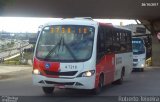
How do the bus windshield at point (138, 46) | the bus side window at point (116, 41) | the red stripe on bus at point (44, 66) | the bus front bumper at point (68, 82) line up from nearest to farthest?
the bus front bumper at point (68, 82), the red stripe on bus at point (44, 66), the bus side window at point (116, 41), the bus windshield at point (138, 46)

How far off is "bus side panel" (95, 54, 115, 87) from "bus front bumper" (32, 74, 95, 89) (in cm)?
59

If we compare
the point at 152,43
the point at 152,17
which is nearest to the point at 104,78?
the point at 152,17

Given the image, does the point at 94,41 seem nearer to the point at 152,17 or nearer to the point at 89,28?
the point at 89,28

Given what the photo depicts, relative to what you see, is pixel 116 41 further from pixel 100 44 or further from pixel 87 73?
pixel 87 73

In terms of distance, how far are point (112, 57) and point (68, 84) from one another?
3883 millimetres

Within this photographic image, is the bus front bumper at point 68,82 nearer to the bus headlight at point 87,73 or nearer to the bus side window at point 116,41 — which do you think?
the bus headlight at point 87,73

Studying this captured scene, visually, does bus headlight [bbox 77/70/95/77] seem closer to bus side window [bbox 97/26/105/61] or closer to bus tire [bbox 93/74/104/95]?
Answer: bus side window [bbox 97/26/105/61]

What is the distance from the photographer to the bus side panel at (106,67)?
52.9 feet

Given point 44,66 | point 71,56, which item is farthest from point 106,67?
point 44,66

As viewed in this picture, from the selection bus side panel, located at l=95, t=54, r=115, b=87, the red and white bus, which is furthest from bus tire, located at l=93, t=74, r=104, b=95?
bus side panel, located at l=95, t=54, r=115, b=87

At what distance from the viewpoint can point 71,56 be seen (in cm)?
1542

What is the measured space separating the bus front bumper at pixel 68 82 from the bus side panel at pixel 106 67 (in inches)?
23.3

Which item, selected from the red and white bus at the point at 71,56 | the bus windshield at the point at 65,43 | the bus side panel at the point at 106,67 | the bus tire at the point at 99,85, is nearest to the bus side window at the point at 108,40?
the red and white bus at the point at 71,56

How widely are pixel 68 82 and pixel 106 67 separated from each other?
2775 mm
